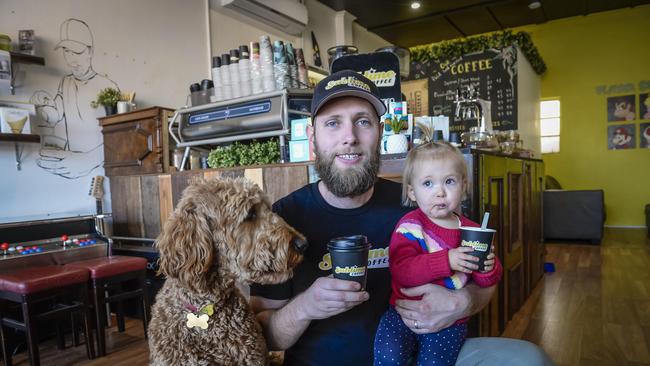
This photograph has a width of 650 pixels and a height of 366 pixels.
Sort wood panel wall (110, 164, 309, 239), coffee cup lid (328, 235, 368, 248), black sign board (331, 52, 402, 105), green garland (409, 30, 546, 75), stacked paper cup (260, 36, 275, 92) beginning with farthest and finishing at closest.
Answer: green garland (409, 30, 546, 75) < wood panel wall (110, 164, 309, 239) < stacked paper cup (260, 36, 275, 92) < black sign board (331, 52, 402, 105) < coffee cup lid (328, 235, 368, 248)

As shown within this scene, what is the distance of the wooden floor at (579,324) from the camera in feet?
9.70

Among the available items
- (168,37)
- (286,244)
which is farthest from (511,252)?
(168,37)

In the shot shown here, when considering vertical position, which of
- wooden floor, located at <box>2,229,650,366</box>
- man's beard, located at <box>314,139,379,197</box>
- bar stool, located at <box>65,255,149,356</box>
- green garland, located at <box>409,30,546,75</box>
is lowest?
wooden floor, located at <box>2,229,650,366</box>

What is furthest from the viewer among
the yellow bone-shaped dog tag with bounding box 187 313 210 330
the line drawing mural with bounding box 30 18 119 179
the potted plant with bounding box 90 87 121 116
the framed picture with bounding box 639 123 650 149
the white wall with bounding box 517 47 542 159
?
the framed picture with bounding box 639 123 650 149

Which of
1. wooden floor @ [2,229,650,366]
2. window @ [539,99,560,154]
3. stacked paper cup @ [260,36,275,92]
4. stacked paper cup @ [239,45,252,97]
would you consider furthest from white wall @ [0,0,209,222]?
window @ [539,99,560,154]

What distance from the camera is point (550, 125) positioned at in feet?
32.0

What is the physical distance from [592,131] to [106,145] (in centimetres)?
982

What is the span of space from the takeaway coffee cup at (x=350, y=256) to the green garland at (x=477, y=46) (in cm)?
692

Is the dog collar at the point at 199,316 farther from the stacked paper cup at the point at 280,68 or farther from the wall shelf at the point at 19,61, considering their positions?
the wall shelf at the point at 19,61

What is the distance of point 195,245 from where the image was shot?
125 cm

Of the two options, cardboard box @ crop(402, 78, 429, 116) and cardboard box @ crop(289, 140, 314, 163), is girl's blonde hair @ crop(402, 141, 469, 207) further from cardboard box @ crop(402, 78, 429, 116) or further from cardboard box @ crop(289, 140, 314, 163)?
cardboard box @ crop(402, 78, 429, 116)

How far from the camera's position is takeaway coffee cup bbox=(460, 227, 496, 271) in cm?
116

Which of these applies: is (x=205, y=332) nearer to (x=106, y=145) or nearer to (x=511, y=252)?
(x=511, y=252)

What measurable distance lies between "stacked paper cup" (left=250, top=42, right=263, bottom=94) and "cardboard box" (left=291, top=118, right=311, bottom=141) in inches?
23.4
